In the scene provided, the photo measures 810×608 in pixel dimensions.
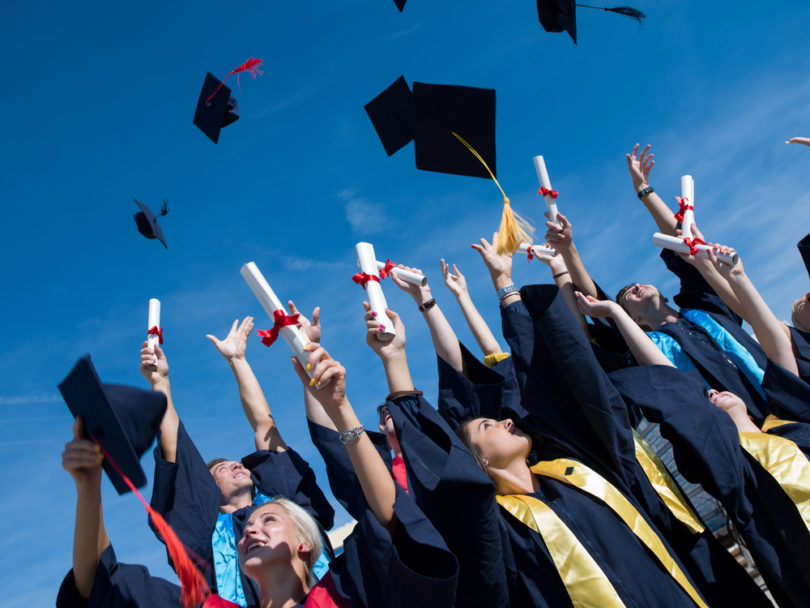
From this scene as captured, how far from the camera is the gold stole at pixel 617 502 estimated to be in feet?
8.23

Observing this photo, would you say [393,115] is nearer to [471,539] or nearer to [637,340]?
[637,340]

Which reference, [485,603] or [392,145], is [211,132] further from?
[485,603]

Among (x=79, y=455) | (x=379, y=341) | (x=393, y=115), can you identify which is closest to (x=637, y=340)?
(x=379, y=341)

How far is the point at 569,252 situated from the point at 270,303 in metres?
2.39

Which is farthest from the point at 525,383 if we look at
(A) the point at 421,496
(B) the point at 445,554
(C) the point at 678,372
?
(B) the point at 445,554

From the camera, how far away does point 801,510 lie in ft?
9.09

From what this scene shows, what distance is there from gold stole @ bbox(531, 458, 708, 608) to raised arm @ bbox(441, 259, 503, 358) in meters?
1.33

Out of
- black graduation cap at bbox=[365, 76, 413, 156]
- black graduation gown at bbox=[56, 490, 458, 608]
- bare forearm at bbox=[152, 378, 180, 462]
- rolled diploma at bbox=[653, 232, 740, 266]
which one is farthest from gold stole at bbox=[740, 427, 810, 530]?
black graduation cap at bbox=[365, 76, 413, 156]

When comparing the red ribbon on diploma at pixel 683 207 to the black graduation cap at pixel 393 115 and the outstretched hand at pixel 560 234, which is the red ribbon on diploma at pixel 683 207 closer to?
the outstretched hand at pixel 560 234

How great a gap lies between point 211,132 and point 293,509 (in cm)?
396

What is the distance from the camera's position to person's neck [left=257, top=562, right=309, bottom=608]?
2741mm

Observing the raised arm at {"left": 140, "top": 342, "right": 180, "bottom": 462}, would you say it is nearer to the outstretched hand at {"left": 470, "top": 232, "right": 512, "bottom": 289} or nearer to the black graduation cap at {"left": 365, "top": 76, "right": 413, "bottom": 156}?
the outstretched hand at {"left": 470, "top": 232, "right": 512, "bottom": 289}

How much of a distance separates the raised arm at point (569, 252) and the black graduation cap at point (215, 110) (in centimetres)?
320

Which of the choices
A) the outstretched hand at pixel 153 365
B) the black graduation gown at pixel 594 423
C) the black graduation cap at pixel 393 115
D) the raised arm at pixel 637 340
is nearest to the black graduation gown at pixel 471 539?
the black graduation gown at pixel 594 423
